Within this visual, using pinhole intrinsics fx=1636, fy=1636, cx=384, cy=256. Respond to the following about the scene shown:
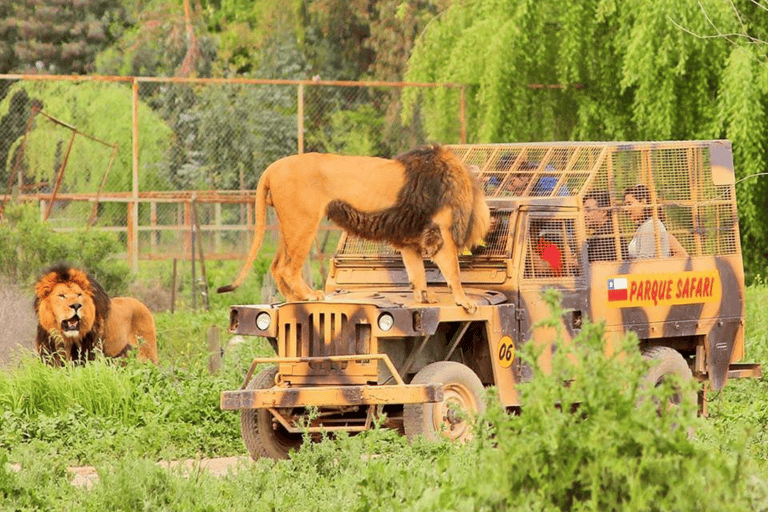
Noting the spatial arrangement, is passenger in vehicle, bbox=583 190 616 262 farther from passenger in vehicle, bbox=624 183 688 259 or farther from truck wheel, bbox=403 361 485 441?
truck wheel, bbox=403 361 485 441

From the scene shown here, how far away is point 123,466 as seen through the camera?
26.0 feet

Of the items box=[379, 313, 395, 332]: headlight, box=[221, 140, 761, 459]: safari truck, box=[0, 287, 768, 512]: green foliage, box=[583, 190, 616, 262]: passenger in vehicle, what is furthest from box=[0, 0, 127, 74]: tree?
box=[379, 313, 395, 332]: headlight

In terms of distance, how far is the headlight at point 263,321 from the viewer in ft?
34.4

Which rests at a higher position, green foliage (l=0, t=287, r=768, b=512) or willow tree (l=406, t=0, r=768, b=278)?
willow tree (l=406, t=0, r=768, b=278)

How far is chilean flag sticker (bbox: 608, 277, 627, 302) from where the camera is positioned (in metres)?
11.4

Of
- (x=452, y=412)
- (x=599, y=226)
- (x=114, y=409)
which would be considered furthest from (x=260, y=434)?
(x=599, y=226)

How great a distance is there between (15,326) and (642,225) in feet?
20.5

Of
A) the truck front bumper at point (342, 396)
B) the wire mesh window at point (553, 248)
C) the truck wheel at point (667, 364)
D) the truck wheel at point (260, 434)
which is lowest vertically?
the truck wheel at point (260, 434)

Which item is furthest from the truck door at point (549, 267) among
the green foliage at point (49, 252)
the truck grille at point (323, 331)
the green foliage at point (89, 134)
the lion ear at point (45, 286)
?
the green foliage at point (89, 134)

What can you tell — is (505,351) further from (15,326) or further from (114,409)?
(15,326)

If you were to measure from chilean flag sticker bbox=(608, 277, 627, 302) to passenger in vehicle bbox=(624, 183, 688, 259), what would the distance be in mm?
310

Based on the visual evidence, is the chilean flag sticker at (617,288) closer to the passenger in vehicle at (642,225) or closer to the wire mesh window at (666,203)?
the wire mesh window at (666,203)

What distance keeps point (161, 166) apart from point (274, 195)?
20573mm

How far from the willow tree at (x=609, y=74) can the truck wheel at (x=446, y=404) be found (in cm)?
819
